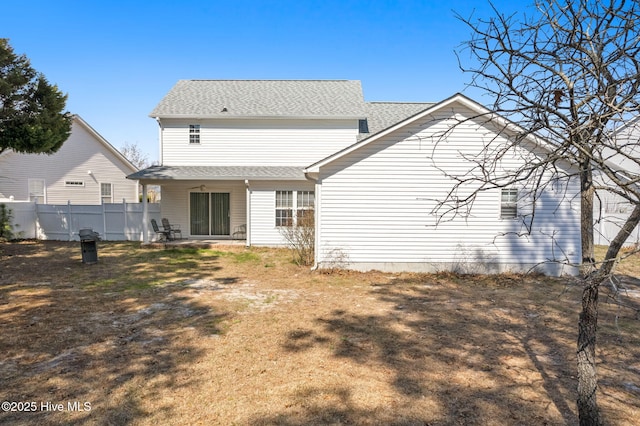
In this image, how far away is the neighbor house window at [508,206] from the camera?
10.9 m

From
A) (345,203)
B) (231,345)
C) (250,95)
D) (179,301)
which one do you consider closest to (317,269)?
(345,203)

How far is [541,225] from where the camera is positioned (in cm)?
1078

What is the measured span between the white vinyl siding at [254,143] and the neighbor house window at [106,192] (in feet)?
27.8

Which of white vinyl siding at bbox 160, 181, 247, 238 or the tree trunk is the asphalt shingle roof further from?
the tree trunk

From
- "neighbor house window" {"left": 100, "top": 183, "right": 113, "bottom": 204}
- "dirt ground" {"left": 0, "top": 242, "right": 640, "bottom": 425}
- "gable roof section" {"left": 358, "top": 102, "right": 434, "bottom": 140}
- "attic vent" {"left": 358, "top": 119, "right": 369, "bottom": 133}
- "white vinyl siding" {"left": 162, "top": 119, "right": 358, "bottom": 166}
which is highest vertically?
"gable roof section" {"left": 358, "top": 102, "right": 434, "bottom": 140}

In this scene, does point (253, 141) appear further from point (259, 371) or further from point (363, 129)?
point (259, 371)

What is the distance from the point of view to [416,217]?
10859 millimetres

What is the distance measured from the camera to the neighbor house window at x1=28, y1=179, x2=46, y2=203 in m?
20.0

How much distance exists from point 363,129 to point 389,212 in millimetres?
8656

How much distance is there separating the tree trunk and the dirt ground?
0.75ft

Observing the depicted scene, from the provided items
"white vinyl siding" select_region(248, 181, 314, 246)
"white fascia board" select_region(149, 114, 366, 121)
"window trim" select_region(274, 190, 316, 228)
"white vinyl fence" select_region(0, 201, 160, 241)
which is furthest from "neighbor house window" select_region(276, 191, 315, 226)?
"white vinyl fence" select_region(0, 201, 160, 241)

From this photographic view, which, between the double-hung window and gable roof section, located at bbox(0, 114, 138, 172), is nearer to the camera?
the double-hung window

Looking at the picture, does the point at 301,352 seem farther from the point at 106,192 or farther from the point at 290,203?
the point at 106,192

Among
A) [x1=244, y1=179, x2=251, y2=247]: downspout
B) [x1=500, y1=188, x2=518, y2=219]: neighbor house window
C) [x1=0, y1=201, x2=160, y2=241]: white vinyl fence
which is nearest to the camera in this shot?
[x1=500, y1=188, x2=518, y2=219]: neighbor house window
